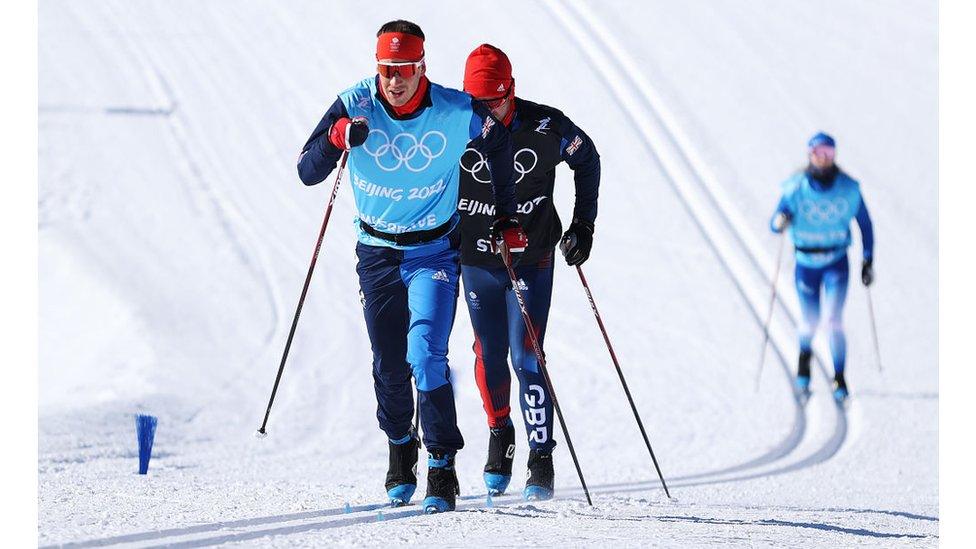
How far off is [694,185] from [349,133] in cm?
1071

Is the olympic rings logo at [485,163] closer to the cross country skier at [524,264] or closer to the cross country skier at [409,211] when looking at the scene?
the cross country skier at [524,264]

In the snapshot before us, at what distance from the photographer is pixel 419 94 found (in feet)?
17.9

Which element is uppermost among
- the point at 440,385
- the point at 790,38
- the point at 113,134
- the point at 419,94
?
the point at 790,38

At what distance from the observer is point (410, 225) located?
5574 mm

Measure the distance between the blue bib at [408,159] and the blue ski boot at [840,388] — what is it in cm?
598

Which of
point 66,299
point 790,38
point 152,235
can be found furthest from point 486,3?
point 66,299

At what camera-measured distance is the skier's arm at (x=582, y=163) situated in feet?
20.9

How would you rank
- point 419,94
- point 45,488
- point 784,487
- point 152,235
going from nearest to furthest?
point 419,94, point 45,488, point 784,487, point 152,235

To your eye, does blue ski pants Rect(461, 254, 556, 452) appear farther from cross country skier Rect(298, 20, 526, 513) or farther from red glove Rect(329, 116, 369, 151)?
red glove Rect(329, 116, 369, 151)

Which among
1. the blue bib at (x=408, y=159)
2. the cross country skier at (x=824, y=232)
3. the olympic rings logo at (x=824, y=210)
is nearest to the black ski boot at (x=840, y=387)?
the cross country skier at (x=824, y=232)

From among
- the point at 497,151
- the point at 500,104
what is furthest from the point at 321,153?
the point at 500,104

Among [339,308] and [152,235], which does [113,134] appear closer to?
[152,235]

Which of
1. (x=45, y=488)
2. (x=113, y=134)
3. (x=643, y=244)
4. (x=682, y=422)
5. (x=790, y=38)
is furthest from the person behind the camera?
(x=790, y=38)

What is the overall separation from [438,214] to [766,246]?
358 inches
